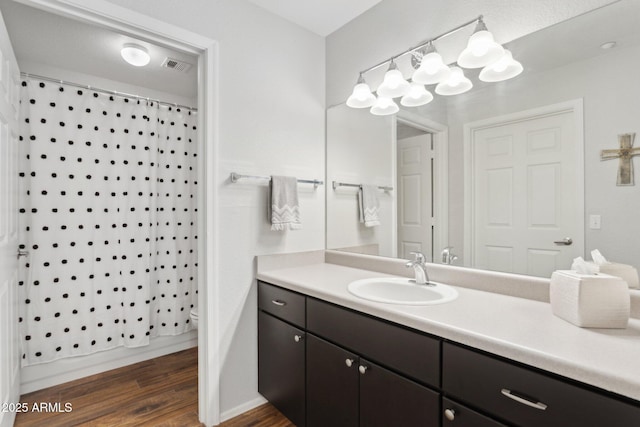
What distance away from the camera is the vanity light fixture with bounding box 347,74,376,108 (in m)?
1.90

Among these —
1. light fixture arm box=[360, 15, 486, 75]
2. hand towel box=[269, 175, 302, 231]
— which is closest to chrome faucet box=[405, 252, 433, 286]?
hand towel box=[269, 175, 302, 231]

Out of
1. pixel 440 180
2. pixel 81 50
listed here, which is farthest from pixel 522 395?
pixel 81 50

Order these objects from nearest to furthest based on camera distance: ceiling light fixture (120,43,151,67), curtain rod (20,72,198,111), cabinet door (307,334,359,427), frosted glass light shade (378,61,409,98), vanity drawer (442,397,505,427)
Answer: vanity drawer (442,397,505,427) < cabinet door (307,334,359,427) < frosted glass light shade (378,61,409,98) < ceiling light fixture (120,43,151,67) < curtain rod (20,72,198,111)

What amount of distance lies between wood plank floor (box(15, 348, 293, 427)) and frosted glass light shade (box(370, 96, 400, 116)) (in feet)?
6.10

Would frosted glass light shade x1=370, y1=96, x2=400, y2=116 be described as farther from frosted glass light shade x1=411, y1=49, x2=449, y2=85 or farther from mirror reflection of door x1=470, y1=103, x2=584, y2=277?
mirror reflection of door x1=470, y1=103, x2=584, y2=277

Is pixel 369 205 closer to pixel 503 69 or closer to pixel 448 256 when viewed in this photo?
pixel 448 256

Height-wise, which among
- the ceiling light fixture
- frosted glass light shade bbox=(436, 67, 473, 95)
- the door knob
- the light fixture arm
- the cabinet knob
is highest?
the ceiling light fixture

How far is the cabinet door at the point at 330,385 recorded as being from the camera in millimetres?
1341

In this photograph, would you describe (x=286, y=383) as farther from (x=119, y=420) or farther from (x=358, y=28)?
(x=358, y=28)

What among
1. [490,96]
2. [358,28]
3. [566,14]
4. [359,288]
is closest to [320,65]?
[358,28]

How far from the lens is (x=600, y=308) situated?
958mm

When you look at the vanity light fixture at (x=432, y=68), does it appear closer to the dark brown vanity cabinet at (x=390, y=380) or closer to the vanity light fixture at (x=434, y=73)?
the vanity light fixture at (x=434, y=73)

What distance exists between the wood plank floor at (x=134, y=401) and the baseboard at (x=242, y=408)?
0.8 inches

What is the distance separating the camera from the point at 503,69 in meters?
1.42
